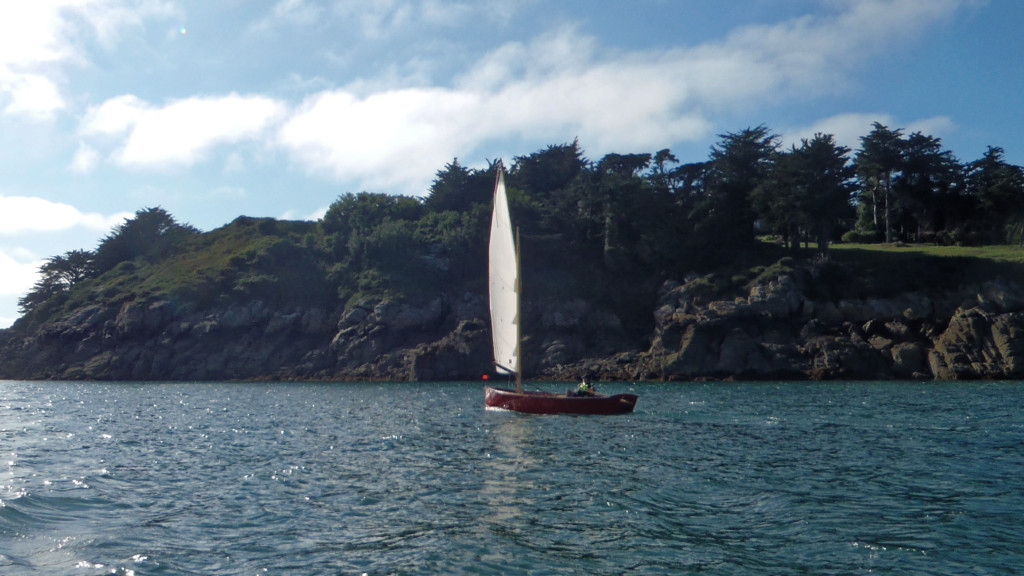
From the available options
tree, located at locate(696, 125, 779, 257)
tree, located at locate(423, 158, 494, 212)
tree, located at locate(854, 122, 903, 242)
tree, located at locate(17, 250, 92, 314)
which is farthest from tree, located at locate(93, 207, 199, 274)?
tree, located at locate(854, 122, 903, 242)

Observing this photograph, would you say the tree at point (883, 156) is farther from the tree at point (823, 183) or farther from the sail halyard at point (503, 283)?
the sail halyard at point (503, 283)

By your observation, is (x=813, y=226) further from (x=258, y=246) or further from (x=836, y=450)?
(x=258, y=246)

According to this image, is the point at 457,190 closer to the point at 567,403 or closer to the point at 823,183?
the point at 823,183

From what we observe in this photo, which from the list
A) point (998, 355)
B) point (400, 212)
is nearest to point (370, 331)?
point (400, 212)

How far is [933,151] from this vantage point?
8812 cm

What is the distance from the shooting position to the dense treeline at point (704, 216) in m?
81.5

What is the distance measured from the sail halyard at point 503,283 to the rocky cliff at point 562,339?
3638 centimetres

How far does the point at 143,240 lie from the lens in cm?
11588

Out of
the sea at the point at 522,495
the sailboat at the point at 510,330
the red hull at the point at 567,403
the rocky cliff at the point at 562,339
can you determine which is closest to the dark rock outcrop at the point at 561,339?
the rocky cliff at the point at 562,339

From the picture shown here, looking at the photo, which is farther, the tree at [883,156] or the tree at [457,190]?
the tree at [457,190]

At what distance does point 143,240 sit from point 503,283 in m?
Result: 95.7

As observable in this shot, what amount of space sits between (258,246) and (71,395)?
48754mm

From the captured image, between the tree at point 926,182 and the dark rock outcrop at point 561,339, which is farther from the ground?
the tree at point 926,182

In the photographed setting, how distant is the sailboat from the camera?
1454 inches
